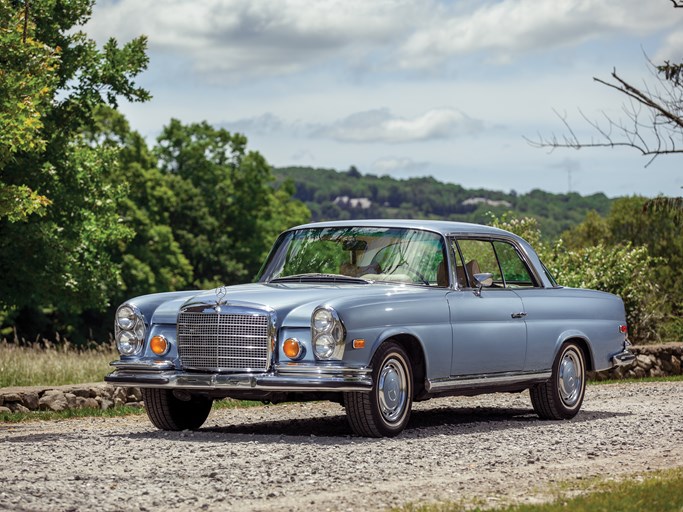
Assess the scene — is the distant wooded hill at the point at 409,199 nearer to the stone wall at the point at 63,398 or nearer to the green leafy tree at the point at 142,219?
the green leafy tree at the point at 142,219

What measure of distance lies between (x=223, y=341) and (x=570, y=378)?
4471mm

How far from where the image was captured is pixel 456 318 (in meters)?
11.9

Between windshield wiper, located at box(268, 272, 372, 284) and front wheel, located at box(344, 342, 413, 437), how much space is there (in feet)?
3.11

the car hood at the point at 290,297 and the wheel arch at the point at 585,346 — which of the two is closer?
the car hood at the point at 290,297

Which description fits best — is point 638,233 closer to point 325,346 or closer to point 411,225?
point 411,225

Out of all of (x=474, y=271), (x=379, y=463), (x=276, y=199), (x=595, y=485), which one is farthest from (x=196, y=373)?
(x=276, y=199)

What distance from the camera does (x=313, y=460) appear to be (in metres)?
9.52

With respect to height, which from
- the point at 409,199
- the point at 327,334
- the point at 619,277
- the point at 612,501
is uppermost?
the point at 409,199

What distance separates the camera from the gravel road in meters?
7.92

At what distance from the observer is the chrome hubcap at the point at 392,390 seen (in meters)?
10.9

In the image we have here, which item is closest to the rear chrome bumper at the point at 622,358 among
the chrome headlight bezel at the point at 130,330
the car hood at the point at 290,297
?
the car hood at the point at 290,297

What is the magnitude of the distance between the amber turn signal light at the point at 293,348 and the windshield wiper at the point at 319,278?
1.37 metres

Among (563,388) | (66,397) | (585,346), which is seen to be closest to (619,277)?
(585,346)

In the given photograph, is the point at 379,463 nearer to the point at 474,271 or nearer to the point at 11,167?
the point at 474,271
